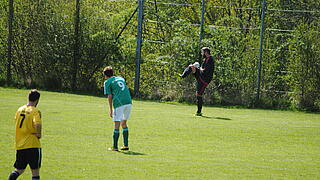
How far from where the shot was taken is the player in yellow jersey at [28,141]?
7.41 m

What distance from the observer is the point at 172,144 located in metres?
11.7

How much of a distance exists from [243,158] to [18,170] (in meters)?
4.61

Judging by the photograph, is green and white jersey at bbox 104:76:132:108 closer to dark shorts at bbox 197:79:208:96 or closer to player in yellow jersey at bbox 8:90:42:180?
player in yellow jersey at bbox 8:90:42:180

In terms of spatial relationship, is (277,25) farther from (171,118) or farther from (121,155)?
(121,155)

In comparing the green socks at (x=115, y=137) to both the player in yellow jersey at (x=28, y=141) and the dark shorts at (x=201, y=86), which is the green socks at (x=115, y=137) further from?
the dark shorts at (x=201, y=86)

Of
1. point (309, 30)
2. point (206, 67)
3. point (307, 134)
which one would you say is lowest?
point (307, 134)

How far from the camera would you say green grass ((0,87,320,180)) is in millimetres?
9000

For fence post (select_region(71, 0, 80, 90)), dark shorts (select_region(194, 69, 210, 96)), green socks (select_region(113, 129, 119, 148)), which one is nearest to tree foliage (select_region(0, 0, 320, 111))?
fence post (select_region(71, 0, 80, 90))

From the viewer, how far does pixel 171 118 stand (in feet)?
53.6

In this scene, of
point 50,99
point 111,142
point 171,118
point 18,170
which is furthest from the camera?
point 50,99

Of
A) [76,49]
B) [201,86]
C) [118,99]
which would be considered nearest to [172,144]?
[118,99]

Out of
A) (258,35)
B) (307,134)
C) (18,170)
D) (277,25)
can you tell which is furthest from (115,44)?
(18,170)

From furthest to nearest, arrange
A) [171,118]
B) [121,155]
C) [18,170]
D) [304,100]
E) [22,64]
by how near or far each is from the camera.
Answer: [22,64], [304,100], [171,118], [121,155], [18,170]

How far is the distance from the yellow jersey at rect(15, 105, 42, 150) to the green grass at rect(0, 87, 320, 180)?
95cm
